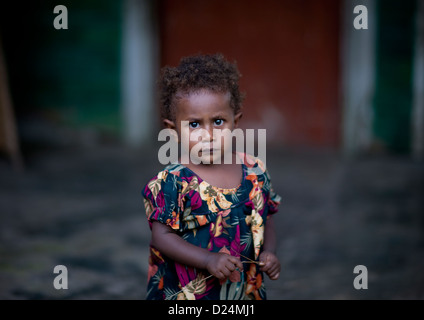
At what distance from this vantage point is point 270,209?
2.07 meters

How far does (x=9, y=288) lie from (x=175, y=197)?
1.39m

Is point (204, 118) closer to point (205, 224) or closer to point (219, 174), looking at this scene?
point (219, 174)

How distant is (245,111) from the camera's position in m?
6.50

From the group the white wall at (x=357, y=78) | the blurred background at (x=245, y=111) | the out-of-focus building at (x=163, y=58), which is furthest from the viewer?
the out-of-focus building at (x=163, y=58)

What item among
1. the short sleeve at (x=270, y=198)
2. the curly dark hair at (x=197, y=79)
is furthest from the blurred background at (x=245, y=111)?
the curly dark hair at (x=197, y=79)

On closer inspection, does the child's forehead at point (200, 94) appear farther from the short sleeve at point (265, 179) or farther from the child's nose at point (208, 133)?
the short sleeve at point (265, 179)

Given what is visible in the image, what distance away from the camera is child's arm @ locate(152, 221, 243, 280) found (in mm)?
1701

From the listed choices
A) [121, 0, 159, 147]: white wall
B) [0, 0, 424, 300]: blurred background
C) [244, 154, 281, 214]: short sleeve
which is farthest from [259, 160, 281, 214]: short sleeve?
[121, 0, 159, 147]: white wall

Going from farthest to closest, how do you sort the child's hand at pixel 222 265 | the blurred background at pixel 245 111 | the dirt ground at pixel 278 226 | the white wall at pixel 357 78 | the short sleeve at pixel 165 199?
the white wall at pixel 357 78 → the blurred background at pixel 245 111 → the dirt ground at pixel 278 226 → the short sleeve at pixel 165 199 → the child's hand at pixel 222 265

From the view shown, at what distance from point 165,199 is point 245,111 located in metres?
4.79

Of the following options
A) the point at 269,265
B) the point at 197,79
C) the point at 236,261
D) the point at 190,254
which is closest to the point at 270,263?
the point at 269,265

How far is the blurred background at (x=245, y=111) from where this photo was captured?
3.98 metres

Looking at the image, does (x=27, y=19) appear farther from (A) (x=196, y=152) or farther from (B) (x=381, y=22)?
(A) (x=196, y=152)
